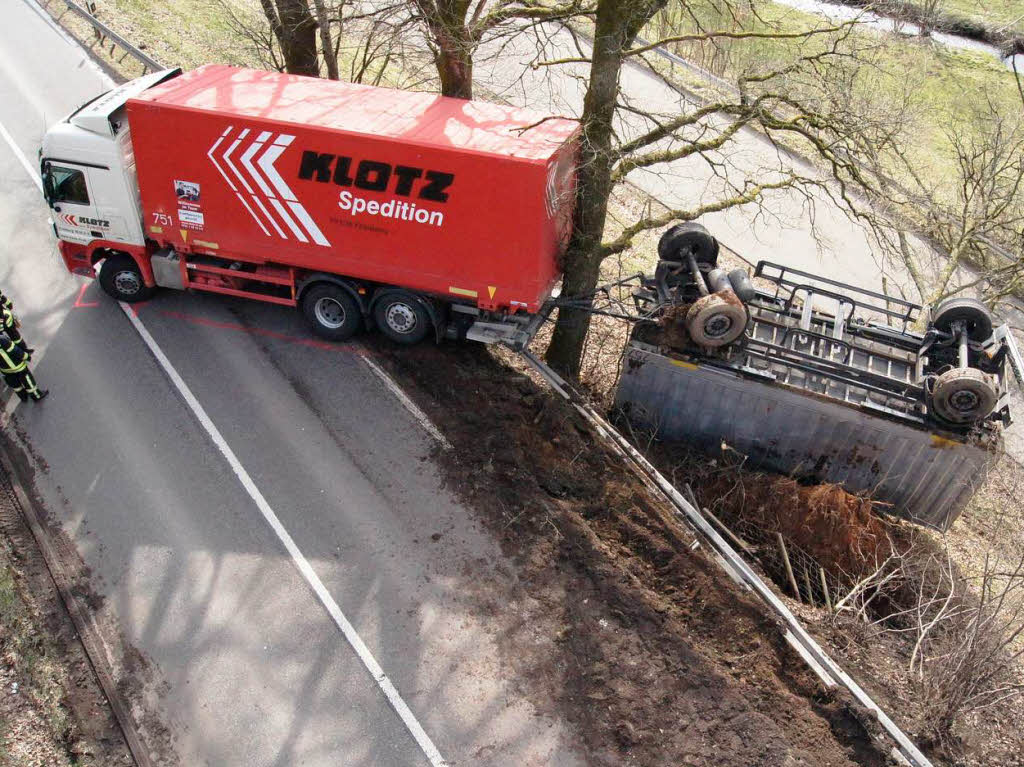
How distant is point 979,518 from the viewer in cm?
1188

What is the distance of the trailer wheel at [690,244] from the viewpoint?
1111cm

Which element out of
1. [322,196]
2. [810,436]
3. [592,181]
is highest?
[592,181]

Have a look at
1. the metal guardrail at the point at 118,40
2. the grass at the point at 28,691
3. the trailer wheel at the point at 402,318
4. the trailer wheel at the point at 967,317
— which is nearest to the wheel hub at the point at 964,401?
the trailer wheel at the point at 967,317

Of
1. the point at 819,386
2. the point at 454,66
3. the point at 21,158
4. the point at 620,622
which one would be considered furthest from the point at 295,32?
the point at 620,622

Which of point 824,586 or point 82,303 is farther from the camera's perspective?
point 82,303

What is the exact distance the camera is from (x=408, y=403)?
422 inches

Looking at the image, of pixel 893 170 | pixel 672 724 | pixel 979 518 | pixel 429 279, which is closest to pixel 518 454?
pixel 429 279

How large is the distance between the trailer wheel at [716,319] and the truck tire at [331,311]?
4.81 m

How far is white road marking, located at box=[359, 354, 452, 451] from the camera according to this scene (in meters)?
10.2

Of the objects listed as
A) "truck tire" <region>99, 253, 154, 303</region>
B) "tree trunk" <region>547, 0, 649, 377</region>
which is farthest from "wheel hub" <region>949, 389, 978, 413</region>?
"truck tire" <region>99, 253, 154, 303</region>

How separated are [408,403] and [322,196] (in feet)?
9.84

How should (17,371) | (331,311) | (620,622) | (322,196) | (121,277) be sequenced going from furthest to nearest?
(121,277) → (331,311) → (322,196) → (17,371) → (620,622)

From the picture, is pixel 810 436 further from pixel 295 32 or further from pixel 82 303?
pixel 295 32

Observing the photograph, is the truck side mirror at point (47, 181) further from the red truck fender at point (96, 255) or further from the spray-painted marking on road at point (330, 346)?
the spray-painted marking on road at point (330, 346)
